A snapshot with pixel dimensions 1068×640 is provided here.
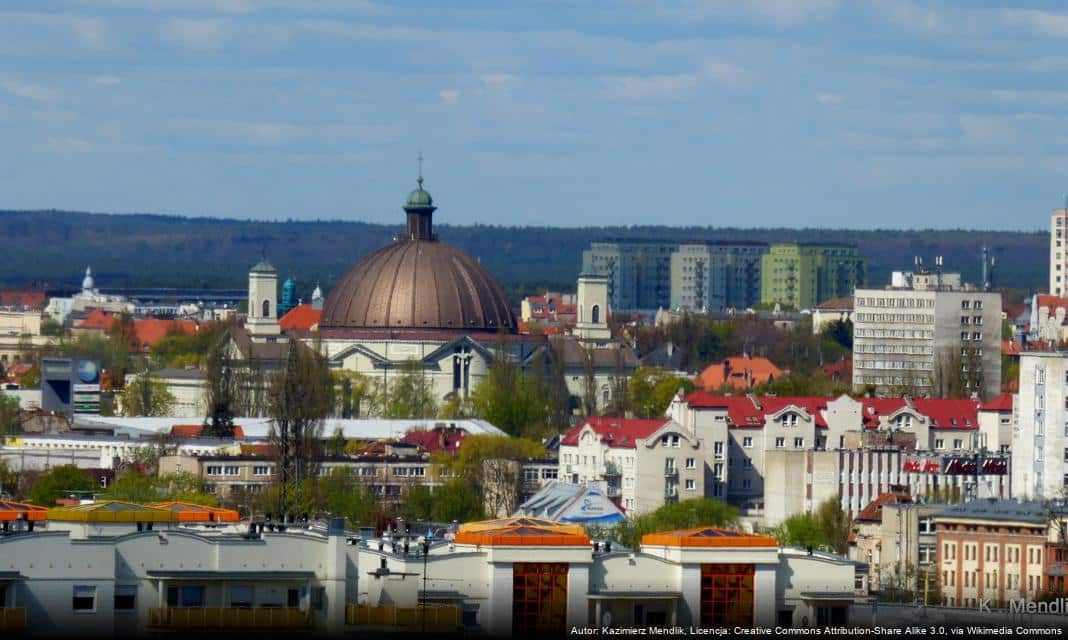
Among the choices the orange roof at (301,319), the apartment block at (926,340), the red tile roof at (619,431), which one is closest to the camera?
the red tile roof at (619,431)

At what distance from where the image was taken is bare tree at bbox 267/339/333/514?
87875 mm

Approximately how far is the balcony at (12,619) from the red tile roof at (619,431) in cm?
5184

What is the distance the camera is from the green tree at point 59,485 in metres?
82.2

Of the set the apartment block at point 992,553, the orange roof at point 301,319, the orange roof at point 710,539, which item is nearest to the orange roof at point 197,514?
the orange roof at point 710,539

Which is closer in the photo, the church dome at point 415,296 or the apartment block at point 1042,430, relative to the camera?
the apartment block at point 1042,430

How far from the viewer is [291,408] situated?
9475 cm

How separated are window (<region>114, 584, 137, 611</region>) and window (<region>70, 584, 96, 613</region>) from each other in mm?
290

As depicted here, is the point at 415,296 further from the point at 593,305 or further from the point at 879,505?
the point at 879,505

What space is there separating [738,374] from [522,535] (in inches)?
3791

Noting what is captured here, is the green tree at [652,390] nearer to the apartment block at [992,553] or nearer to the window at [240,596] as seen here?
the apartment block at [992,553]

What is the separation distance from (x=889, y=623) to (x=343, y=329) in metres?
94.8

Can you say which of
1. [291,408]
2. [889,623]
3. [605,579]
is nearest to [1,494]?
[291,408]

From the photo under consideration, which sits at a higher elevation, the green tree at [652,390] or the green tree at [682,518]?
the green tree at [652,390]

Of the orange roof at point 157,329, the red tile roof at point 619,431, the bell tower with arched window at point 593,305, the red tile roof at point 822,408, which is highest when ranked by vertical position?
the bell tower with arched window at point 593,305
